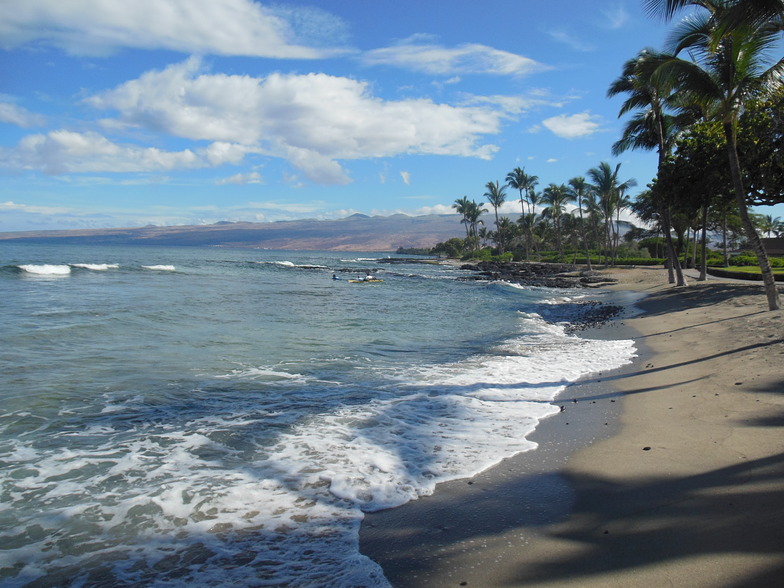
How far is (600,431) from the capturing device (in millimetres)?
6129

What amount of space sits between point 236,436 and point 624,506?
4505 mm

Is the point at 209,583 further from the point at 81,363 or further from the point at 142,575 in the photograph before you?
the point at 81,363

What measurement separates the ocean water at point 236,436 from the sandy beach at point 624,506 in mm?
368

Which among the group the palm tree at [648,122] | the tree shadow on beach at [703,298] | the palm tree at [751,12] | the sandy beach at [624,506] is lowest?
the sandy beach at [624,506]

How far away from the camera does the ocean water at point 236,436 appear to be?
3.74m

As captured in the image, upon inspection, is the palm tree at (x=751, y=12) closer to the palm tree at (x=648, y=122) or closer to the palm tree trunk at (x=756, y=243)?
the palm tree trunk at (x=756, y=243)

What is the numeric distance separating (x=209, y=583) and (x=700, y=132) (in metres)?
23.9

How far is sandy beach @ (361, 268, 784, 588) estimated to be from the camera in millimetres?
3104

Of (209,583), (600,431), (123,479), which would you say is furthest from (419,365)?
(209,583)

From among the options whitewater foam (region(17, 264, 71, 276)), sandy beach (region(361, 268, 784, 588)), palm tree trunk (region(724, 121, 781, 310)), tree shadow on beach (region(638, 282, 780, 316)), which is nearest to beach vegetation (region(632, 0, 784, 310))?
palm tree trunk (region(724, 121, 781, 310))

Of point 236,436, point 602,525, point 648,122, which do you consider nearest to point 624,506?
point 602,525

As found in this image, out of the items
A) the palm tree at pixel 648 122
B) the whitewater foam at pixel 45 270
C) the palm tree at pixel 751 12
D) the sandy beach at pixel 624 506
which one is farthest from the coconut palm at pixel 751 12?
the whitewater foam at pixel 45 270

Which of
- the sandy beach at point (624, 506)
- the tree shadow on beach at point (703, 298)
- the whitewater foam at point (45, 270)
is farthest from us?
the whitewater foam at point (45, 270)

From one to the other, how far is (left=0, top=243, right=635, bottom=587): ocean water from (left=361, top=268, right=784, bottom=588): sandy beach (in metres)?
0.37
